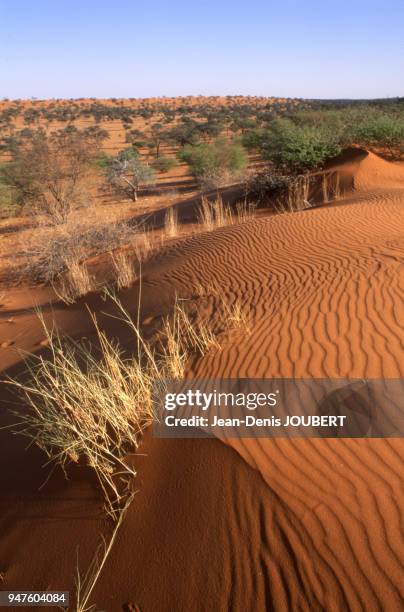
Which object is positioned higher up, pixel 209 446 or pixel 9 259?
pixel 209 446

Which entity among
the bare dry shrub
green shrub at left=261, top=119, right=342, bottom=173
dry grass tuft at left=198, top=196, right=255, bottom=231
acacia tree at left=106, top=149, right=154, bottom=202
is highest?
green shrub at left=261, top=119, right=342, bottom=173

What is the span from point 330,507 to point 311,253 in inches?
172

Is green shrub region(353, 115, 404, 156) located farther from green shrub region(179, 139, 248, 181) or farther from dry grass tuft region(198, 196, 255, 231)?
dry grass tuft region(198, 196, 255, 231)

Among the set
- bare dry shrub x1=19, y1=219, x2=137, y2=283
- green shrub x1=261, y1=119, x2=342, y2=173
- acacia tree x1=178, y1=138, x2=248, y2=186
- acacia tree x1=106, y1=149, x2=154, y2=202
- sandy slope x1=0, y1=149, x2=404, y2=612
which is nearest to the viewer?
sandy slope x1=0, y1=149, x2=404, y2=612

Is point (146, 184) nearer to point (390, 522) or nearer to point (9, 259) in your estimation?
point (9, 259)

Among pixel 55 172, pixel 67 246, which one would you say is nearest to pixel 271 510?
pixel 67 246

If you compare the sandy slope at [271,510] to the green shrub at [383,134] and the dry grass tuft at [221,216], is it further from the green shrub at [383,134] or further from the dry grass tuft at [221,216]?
the green shrub at [383,134]

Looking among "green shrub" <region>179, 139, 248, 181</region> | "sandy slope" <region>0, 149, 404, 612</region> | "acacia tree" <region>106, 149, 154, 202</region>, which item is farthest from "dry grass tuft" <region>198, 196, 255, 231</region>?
"green shrub" <region>179, 139, 248, 181</region>

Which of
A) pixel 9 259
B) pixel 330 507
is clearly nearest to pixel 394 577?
pixel 330 507

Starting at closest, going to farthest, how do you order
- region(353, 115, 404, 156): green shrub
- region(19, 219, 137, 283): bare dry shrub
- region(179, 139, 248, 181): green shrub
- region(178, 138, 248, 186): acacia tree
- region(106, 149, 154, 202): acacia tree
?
1. region(19, 219, 137, 283): bare dry shrub
2. region(353, 115, 404, 156): green shrub
3. region(106, 149, 154, 202): acacia tree
4. region(178, 138, 248, 186): acacia tree
5. region(179, 139, 248, 181): green shrub

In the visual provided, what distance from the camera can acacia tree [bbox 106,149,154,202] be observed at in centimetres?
1845

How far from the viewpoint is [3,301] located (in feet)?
26.0

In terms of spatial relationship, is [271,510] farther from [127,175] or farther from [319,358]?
[127,175]

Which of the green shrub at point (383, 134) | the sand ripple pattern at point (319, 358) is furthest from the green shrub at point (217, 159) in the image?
the sand ripple pattern at point (319, 358)
